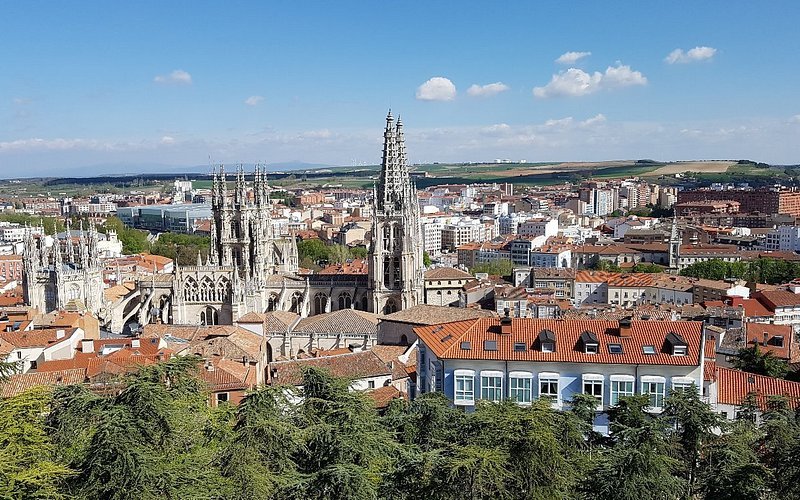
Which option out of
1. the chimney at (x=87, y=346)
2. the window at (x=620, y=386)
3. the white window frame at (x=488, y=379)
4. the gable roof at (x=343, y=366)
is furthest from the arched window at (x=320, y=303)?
the window at (x=620, y=386)

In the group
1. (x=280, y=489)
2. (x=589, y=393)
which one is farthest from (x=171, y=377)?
(x=589, y=393)

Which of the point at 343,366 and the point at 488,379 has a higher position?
the point at 488,379

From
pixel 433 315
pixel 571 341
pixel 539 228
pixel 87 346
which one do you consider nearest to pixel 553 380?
pixel 571 341

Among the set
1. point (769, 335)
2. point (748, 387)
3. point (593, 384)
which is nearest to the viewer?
point (593, 384)

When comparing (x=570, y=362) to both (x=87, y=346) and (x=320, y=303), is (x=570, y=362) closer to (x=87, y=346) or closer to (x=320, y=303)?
(x=87, y=346)

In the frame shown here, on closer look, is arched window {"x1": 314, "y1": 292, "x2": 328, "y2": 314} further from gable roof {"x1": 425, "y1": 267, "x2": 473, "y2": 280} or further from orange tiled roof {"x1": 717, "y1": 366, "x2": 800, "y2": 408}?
orange tiled roof {"x1": 717, "y1": 366, "x2": 800, "y2": 408}

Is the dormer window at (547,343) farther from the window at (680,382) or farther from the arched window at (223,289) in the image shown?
the arched window at (223,289)

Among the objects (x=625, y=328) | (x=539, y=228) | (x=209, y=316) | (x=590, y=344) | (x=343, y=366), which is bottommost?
(x=209, y=316)

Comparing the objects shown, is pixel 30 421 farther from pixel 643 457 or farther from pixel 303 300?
pixel 303 300
